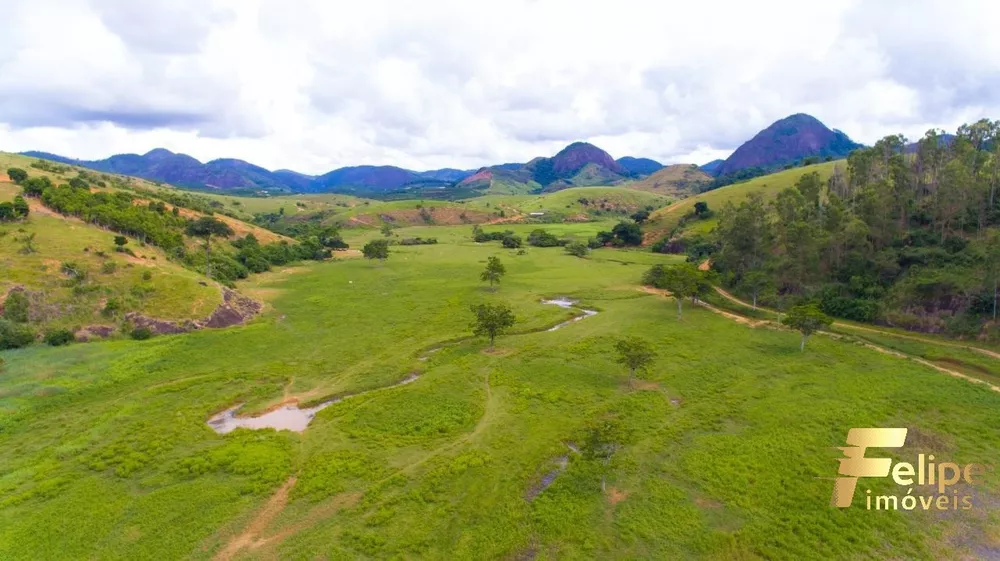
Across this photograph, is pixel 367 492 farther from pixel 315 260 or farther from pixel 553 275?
pixel 315 260

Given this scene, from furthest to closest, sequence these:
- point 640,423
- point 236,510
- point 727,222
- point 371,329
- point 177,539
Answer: point 727,222, point 371,329, point 640,423, point 236,510, point 177,539

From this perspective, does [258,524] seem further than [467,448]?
No

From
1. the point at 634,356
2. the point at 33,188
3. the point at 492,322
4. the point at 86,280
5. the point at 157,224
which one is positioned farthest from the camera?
the point at 157,224

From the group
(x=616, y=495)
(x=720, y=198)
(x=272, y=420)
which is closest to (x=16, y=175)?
(x=272, y=420)

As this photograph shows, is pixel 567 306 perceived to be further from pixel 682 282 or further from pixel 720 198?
pixel 720 198

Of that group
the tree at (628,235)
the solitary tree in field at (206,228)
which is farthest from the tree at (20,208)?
the tree at (628,235)

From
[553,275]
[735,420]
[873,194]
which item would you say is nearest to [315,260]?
[553,275]

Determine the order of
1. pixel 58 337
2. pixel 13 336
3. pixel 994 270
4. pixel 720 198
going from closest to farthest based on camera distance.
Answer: pixel 13 336 < pixel 58 337 < pixel 994 270 < pixel 720 198
